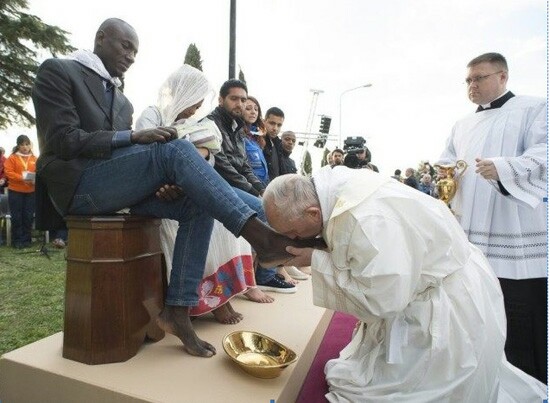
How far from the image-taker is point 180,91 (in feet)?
8.94

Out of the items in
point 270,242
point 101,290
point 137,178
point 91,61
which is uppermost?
point 91,61

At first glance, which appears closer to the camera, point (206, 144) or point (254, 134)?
point (206, 144)

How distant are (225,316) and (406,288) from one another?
1376 millimetres

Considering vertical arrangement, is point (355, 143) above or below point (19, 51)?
below

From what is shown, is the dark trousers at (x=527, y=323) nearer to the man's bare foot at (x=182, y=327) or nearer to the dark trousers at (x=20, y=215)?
the man's bare foot at (x=182, y=327)

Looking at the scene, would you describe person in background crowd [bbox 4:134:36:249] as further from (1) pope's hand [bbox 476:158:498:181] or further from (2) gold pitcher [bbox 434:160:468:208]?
(1) pope's hand [bbox 476:158:498:181]

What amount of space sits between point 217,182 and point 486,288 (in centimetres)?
136

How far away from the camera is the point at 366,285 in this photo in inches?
62.7

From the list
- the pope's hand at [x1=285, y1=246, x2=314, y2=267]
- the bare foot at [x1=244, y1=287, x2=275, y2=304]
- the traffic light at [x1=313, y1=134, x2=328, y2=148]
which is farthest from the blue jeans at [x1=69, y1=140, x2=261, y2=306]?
the traffic light at [x1=313, y1=134, x2=328, y2=148]

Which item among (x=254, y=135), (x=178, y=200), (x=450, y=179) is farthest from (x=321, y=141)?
(x=178, y=200)

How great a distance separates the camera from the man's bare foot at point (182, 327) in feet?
6.65

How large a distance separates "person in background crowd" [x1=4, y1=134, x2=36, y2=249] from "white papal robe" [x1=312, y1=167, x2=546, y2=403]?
260 inches

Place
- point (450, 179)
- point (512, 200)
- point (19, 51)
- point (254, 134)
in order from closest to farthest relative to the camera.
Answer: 1. point (512, 200)
2. point (450, 179)
3. point (254, 134)
4. point (19, 51)

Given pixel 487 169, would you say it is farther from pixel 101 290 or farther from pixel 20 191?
pixel 20 191
